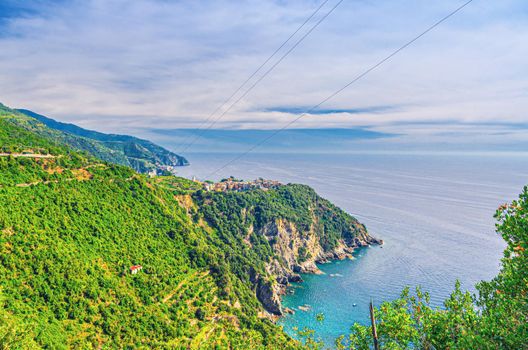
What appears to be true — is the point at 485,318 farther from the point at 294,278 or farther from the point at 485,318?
the point at 294,278

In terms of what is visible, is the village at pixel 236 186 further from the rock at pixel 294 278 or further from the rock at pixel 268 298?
the rock at pixel 268 298

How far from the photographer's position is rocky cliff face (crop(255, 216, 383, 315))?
243ft

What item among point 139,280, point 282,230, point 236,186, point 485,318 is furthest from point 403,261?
point 485,318

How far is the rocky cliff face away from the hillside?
0.92 m

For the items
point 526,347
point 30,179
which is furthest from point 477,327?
point 30,179

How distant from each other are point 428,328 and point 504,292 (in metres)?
3.48

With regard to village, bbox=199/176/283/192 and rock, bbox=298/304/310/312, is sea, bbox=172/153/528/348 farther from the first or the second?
village, bbox=199/176/283/192

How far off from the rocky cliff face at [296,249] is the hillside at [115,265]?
92cm

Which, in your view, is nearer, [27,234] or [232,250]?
[27,234]

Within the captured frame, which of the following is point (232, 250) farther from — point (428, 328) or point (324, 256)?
point (428, 328)

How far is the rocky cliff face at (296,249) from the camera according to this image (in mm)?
74188

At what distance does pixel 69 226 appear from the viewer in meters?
37.7

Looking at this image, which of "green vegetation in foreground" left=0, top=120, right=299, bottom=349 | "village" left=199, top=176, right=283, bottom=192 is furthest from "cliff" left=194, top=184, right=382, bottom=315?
"green vegetation in foreground" left=0, top=120, right=299, bottom=349

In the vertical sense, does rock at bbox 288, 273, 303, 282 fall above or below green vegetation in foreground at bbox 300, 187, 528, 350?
below
